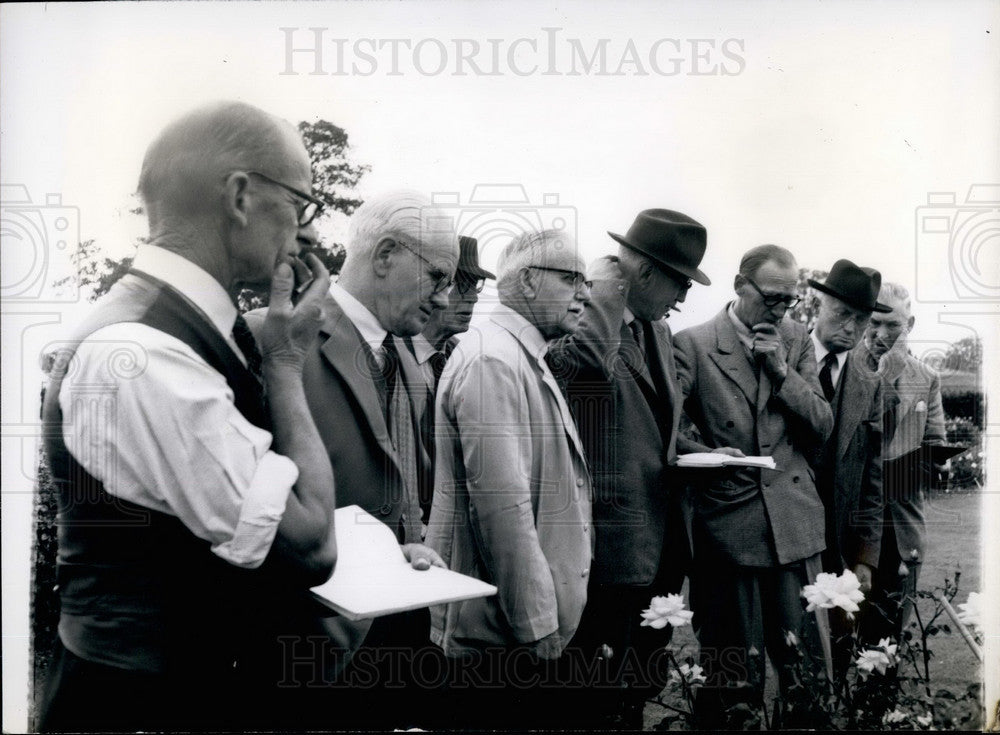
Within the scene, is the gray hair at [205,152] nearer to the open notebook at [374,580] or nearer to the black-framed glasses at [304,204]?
the black-framed glasses at [304,204]

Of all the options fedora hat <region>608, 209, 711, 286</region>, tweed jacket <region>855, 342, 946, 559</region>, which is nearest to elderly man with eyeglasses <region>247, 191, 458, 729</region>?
fedora hat <region>608, 209, 711, 286</region>

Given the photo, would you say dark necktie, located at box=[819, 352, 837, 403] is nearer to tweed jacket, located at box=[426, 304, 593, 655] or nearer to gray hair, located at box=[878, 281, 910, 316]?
gray hair, located at box=[878, 281, 910, 316]

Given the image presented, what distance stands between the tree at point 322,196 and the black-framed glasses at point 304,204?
45mm

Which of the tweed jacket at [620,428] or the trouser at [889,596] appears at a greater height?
the tweed jacket at [620,428]

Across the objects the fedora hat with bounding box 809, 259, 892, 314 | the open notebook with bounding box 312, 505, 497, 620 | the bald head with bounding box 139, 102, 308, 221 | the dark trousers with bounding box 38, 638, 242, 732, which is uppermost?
the bald head with bounding box 139, 102, 308, 221

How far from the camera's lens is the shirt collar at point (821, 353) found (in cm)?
481

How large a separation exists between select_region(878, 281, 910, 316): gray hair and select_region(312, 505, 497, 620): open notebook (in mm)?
2178

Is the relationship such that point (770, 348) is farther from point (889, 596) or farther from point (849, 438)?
point (889, 596)

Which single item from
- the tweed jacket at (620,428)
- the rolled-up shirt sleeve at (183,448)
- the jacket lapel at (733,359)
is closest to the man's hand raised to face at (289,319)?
the rolled-up shirt sleeve at (183,448)

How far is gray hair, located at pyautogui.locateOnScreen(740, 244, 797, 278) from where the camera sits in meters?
4.68

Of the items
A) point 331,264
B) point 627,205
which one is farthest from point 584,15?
point 331,264

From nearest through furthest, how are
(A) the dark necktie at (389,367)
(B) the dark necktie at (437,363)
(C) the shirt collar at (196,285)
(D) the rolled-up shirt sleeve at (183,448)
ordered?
1. (D) the rolled-up shirt sleeve at (183,448)
2. (C) the shirt collar at (196,285)
3. (A) the dark necktie at (389,367)
4. (B) the dark necktie at (437,363)

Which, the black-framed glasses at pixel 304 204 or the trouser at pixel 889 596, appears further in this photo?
the trouser at pixel 889 596

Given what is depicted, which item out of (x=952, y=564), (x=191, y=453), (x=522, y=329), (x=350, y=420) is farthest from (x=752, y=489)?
(x=191, y=453)
